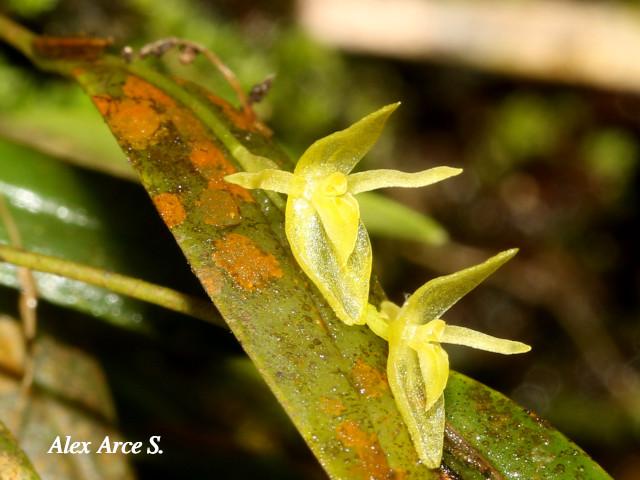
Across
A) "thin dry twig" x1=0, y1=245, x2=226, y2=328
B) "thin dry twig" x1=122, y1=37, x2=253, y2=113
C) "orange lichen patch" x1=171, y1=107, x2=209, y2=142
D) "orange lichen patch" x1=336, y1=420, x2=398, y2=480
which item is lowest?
"orange lichen patch" x1=336, y1=420, x2=398, y2=480

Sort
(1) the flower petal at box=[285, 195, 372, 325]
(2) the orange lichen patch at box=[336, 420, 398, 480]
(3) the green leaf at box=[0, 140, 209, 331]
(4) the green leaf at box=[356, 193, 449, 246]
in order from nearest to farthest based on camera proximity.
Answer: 1. (2) the orange lichen patch at box=[336, 420, 398, 480]
2. (1) the flower petal at box=[285, 195, 372, 325]
3. (3) the green leaf at box=[0, 140, 209, 331]
4. (4) the green leaf at box=[356, 193, 449, 246]

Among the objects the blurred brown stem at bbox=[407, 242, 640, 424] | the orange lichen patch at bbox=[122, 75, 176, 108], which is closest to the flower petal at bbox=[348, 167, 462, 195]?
the orange lichen patch at bbox=[122, 75, 176, 108]

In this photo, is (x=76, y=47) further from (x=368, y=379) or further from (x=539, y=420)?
(x=539, y=420)

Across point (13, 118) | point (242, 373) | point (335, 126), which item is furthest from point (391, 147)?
point (13, 118)

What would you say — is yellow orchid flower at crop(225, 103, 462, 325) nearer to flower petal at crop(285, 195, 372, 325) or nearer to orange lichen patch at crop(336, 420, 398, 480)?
flower petal at crop(285, 195, 372, 325)

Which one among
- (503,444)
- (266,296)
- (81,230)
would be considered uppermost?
(81,230)

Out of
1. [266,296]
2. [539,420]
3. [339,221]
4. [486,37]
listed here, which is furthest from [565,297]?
[266,296]

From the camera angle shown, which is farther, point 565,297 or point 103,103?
point 565,297
